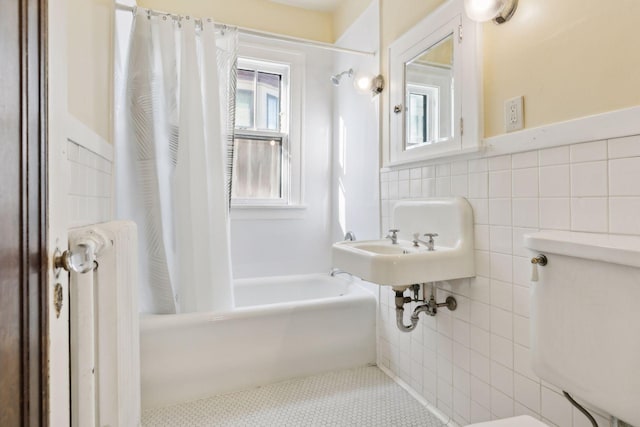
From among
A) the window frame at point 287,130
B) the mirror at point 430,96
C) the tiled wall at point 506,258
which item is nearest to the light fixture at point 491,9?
the mirror at point 430,96

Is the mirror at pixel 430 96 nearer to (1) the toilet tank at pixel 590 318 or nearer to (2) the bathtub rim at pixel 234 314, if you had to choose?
(1) the toilet tank at pixel 590 318

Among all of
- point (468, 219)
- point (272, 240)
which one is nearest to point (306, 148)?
point (272, 240)

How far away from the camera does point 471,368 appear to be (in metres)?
1.44

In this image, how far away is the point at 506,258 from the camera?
4.22 feet

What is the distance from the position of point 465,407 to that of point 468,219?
80 cm

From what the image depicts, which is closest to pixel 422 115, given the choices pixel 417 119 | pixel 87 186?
pixel 417 119

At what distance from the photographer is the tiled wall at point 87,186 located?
1032mm

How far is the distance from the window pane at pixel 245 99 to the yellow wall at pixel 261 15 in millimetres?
→ 342

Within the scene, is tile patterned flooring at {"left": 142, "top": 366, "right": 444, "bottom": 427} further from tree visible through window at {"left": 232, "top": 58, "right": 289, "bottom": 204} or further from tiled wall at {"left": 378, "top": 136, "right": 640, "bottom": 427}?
tree visible through window at {"left": 232, "top": 58, "right": 289, "bottom": 204}

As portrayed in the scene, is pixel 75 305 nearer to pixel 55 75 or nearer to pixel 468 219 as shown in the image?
pixel 55 75

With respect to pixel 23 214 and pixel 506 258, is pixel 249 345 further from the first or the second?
pixel 23 214

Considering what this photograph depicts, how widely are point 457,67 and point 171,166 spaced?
4.70 feet

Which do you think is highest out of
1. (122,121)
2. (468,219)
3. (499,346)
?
(122,121)

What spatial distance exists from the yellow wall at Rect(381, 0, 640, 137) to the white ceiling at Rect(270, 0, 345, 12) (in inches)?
64.7
